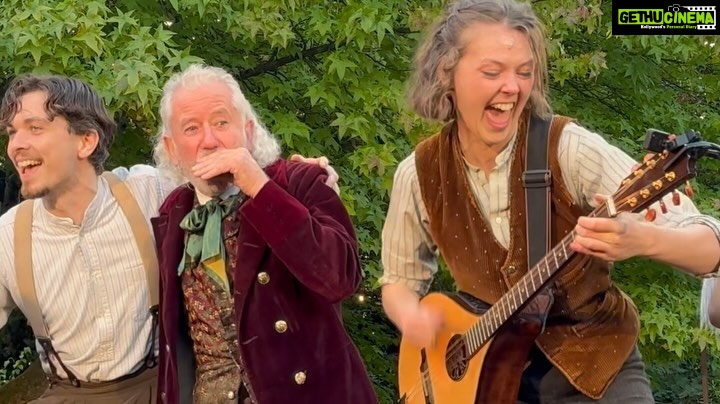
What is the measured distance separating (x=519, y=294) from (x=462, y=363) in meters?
0.47

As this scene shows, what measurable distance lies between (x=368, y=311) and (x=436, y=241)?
15.2 ft

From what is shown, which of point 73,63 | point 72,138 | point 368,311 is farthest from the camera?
point 368,311

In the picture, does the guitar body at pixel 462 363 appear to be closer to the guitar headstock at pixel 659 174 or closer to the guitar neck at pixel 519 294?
the guitar neck at pixel 519 294

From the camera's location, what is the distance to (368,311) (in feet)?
24.7

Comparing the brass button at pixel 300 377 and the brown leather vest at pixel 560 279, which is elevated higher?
the brown leather vest at pixel 560 279

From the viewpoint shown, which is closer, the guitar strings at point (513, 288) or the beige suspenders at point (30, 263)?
the guitar strings at point (513, 288)

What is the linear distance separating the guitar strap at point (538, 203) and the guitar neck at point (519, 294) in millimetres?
39

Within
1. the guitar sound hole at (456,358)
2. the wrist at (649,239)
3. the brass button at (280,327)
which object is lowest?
the guitar sound hole at (456,358)

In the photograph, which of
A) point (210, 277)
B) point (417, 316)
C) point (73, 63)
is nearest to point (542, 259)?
point (417, 316)

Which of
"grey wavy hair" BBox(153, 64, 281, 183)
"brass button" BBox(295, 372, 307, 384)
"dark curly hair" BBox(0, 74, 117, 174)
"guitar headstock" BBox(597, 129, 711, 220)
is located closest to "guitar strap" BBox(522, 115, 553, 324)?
"guitar headstock" BBox(597, 129, 711, 220)

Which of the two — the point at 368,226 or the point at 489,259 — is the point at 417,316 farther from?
the point at 368,226

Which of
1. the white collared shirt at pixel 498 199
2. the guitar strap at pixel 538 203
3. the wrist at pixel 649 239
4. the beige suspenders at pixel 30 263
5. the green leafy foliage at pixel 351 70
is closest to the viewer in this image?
the wrist at pixel 649 239

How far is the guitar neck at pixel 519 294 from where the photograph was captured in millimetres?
2448

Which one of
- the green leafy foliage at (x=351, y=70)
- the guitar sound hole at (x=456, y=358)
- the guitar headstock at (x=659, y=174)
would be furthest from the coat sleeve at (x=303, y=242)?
the green leafy foliage at (x=351, y=70)
